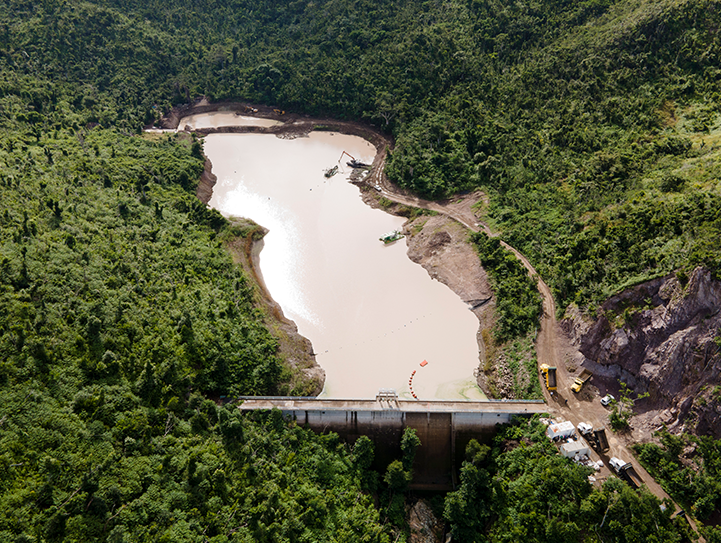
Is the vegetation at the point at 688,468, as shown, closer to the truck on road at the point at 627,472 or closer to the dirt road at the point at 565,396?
the dirt road at the point at 565,396

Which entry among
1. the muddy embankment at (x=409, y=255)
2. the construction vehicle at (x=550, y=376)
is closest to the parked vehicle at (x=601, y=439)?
the construction vehicle at (x=550, y=376)

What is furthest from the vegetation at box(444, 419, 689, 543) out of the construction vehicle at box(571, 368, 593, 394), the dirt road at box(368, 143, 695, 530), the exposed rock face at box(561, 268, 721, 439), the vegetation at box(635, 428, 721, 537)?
the exposed rock face at box(561, 268, 721, 439)

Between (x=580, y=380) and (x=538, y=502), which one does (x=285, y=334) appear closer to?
(x=538, y=502)

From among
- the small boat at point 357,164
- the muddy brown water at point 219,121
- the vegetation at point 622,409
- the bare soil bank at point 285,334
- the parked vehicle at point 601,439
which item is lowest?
the parked vehicle at point 601,439

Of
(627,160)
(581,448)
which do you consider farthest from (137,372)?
(627,160)

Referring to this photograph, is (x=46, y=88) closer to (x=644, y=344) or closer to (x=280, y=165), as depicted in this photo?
(x=280, y=165)
